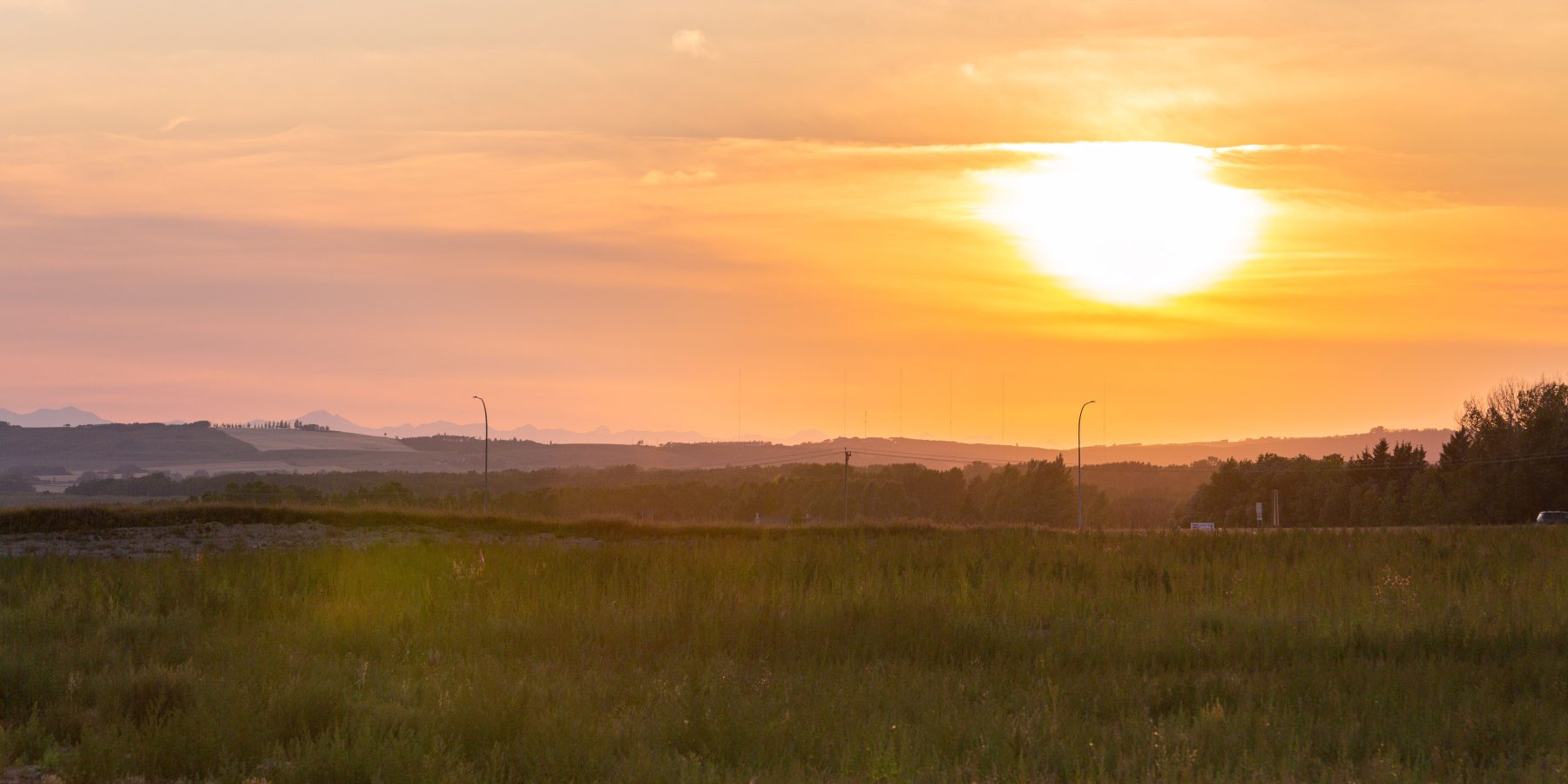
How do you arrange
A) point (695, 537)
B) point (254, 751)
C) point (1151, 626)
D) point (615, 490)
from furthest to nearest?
point (615, 490) → point (695, 537) → point (1151, 626) → point (254, 751)

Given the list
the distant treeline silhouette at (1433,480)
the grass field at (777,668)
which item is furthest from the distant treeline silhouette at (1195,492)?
the grass field at (777,668)

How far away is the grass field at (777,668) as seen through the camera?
31.2 feet

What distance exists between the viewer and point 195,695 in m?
11.1

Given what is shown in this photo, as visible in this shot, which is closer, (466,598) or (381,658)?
(381,658)

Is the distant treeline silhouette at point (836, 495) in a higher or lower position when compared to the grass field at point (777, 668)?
lower

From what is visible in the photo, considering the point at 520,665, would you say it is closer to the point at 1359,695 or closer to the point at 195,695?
the point at 195,695

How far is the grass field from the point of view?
9508 mm

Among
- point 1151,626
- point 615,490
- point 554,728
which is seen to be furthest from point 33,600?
point 615,490

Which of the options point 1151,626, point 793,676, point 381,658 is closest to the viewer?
point 793,676

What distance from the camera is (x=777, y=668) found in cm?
1305

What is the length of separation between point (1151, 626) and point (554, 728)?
8.18 metres

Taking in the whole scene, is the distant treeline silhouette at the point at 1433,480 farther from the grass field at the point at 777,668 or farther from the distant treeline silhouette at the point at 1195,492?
the grass field at the point at 777,668

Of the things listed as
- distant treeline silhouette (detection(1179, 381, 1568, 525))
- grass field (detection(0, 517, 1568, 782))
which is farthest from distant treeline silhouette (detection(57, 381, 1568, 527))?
grass field (detection(0, 517, 1568, 782))

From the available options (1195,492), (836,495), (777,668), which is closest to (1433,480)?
(1195,492)
